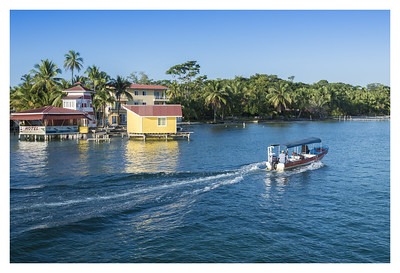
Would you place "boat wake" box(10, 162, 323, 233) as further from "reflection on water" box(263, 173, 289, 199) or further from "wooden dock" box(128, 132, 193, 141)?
"wooden dock" box(128, 132, 193, 141)

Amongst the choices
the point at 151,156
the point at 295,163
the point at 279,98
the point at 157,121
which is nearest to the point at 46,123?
the point at 157,121

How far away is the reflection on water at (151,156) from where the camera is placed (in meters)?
27.8

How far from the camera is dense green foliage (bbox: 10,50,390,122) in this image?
2412 inches

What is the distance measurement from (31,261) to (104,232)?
2.82 meters

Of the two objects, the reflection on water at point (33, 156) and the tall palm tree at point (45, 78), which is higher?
the tall palm tree at point (45, 78)

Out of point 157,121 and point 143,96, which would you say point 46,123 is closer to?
point 157,121

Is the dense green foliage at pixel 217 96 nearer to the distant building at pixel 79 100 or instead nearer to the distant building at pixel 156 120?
the distant building at pixel 79 100

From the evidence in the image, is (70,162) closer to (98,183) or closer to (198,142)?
(98,183)

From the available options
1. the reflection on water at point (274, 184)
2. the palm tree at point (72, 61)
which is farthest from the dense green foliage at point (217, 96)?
the reflection on water at point (274, 184)

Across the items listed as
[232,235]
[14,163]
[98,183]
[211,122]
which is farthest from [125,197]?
[211,122]

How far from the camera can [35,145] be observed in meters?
42.4

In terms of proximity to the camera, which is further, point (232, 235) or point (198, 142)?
point (198, 142)

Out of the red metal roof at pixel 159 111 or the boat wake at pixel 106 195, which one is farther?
the red metal roof at pixel 159 111

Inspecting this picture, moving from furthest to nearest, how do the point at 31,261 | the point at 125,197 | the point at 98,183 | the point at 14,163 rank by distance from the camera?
the point at 14,163 < the point at 98,183 < the point at 125,197 < the point at 31,261
